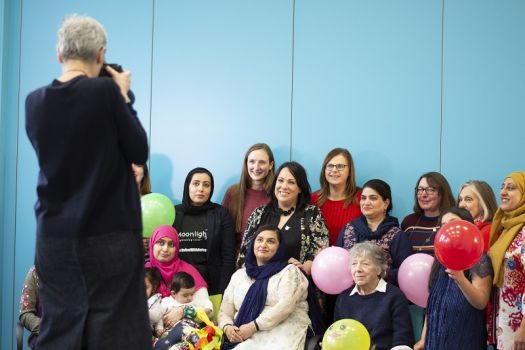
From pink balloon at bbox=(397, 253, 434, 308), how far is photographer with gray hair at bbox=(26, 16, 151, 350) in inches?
73.8

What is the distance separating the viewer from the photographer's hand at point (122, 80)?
2094 mm

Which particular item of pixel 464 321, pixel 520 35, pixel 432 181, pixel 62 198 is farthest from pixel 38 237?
pixel 520 35

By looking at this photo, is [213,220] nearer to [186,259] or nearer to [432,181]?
→ [186,259]

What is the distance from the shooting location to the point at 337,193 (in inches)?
173

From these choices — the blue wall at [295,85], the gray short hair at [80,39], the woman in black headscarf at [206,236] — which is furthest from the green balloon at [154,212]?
the gray short hair at [80,39]

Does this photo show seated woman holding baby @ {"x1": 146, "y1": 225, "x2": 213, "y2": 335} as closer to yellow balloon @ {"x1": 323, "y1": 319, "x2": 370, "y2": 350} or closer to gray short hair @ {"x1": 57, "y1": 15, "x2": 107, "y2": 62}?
yellow balloon @ {"x1": 323, "y1": 319, "x2": 370, "y2": 350}

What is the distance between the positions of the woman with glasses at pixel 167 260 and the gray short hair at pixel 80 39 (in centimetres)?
214

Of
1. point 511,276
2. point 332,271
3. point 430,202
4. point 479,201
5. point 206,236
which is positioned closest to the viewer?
point 511,276

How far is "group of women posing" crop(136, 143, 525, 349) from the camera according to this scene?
329 centimetres

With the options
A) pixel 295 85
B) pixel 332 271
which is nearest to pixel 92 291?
pixel 332 271

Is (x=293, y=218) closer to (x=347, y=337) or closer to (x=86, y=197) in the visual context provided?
(x=347, y=337)

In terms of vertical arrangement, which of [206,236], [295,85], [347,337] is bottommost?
[347,337]

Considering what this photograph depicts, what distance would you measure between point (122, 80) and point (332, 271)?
194 centimetres

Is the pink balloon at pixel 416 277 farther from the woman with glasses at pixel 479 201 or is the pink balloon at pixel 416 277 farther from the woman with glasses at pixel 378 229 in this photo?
the woman with glasses at pixel 479 201
